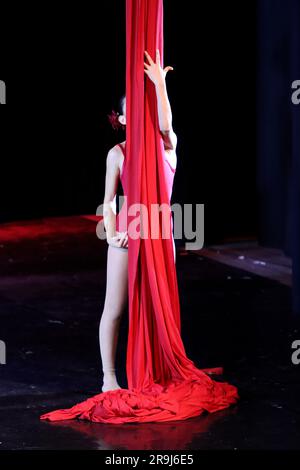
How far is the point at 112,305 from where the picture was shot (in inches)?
235

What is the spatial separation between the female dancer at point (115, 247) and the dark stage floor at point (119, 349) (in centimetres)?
29

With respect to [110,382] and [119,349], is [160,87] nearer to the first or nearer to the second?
[110,382]

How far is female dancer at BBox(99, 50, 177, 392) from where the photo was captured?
5836 mm

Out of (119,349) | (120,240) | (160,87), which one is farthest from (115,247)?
(119,349)

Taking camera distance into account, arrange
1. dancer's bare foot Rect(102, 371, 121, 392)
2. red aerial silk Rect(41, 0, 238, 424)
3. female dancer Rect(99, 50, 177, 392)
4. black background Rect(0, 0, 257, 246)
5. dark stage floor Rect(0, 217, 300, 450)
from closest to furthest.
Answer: dark stage floor Rect(0, 217, 300, 450), red aerial silk Rect(41, 0, 238, 424), female dancer Rect(99, 50, 177, 392), dancer's bare foot Rect(102, 371, 121, 392), black background Rect(0, 0, 257, 246)

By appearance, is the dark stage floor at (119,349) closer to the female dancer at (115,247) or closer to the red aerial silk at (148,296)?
the red aerial silk at (148,296)

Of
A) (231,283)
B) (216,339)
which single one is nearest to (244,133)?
(231,283)

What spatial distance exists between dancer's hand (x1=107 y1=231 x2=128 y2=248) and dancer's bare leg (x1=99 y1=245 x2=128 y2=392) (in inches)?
1.6

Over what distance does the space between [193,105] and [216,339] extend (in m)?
4.12

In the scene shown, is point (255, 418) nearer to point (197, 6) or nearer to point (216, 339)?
point (216, 339)

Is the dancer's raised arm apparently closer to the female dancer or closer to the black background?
the female dancer


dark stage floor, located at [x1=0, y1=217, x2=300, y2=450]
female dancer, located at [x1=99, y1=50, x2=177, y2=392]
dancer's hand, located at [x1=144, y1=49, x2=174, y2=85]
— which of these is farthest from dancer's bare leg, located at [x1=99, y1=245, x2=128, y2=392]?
dancer's hand, located at [x1=144, y1=49, x2=174, y2=85]
